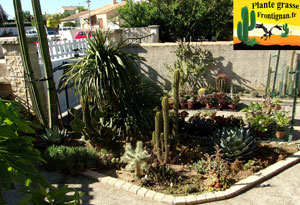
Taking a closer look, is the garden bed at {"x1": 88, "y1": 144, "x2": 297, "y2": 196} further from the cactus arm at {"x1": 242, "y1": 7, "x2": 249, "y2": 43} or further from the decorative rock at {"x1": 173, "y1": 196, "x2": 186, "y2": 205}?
the cactus arm at {"x1": 242, "y1": 7, "x2": 249, "y2": 43}

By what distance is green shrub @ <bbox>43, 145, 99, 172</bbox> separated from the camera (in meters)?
A: 4.83

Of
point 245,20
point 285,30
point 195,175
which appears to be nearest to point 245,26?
point 245,20

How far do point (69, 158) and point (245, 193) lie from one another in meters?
3.13

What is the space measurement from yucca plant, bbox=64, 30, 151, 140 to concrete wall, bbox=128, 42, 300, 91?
375 cm

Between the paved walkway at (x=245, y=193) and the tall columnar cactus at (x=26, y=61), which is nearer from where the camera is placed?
the paved walkway at (x=245, y=193)

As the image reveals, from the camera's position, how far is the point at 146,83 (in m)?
6.39

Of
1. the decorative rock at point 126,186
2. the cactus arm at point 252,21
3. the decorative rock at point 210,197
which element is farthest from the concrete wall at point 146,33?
the decorative rock at point 210,197

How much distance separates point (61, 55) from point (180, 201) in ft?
21.5

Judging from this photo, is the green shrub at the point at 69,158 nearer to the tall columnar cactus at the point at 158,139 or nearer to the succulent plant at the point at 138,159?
the succulent plant at the point at 138,159

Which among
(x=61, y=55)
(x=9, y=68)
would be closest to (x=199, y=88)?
(x=61, y=55)

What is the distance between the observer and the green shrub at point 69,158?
4828mm

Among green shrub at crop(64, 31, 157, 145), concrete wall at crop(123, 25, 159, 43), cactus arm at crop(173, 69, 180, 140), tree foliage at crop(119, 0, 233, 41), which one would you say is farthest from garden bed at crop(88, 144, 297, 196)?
tree foliage at crop(119, 0, 233, 41)

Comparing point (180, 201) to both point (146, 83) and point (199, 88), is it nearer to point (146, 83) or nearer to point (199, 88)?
point (146, 83)

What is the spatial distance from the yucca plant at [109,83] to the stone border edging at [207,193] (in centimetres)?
130
